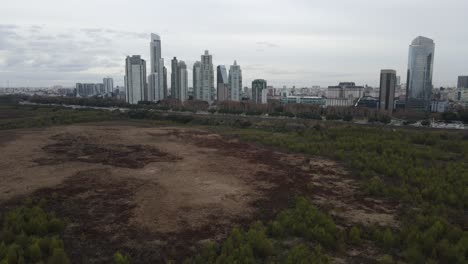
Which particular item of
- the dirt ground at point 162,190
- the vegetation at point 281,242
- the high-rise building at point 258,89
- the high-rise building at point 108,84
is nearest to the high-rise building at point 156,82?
the high-rise building at point 258,89

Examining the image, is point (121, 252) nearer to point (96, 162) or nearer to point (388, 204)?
point (388, 204)

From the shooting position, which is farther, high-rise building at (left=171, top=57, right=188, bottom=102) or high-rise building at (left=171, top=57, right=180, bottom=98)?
high-rise building at (left=171, top=57, right=188, bottom=102)

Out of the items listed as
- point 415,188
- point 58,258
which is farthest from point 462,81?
point 58,258

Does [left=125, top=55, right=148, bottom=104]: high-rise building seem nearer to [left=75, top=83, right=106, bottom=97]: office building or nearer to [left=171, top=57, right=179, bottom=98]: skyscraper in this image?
[left=171, top=57, right=179, bottom=98]: skyscraper

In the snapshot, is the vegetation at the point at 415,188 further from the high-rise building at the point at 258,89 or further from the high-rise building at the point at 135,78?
the high-rise building at the point at 258,89

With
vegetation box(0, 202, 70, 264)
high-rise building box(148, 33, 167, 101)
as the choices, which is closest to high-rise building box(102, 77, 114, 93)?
high-rise building box(148, 33, 167, 101)

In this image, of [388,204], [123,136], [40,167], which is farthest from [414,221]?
[123,136]
